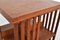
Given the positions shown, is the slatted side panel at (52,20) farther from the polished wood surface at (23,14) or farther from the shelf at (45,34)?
the polished wood surface at (23,14)

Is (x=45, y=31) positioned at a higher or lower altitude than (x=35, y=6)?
lower

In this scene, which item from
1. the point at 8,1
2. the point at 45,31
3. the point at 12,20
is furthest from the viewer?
the point at 45,31

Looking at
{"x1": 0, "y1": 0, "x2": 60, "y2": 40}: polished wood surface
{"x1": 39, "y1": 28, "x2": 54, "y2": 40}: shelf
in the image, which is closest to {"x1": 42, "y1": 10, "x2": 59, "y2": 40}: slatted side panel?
{"x1": 39, "y1": 28, "x2": 54, "y2": 40}: shelf

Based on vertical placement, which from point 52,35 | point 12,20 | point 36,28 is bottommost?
point 52,35

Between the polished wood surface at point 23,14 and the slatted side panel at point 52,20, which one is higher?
the polished wood surface at point 23,14

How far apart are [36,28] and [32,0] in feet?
0.78

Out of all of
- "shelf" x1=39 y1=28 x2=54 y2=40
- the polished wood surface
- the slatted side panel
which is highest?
the polished wood surface

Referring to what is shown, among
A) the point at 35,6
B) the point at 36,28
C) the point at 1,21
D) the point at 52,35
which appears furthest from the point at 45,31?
the point at 1,21

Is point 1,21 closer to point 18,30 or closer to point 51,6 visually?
point 18,30

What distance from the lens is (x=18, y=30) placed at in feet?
2.13

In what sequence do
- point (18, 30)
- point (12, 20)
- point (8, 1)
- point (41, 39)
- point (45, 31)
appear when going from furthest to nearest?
point (45, 31) < point (41, 39) < point (8, 1) < point (18, 30) < point (12, 20)

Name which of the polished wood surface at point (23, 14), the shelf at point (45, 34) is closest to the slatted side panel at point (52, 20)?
the shelf at point (45, 34)

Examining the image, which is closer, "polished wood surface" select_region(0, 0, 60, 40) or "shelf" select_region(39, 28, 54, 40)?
"polished wood surface" select_region(0, 0, 60, 40)

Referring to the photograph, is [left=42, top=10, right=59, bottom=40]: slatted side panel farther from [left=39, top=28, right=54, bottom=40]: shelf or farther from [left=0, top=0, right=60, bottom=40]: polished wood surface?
[left=0, top=0, right=60, bottom=40]: polished wood surface
